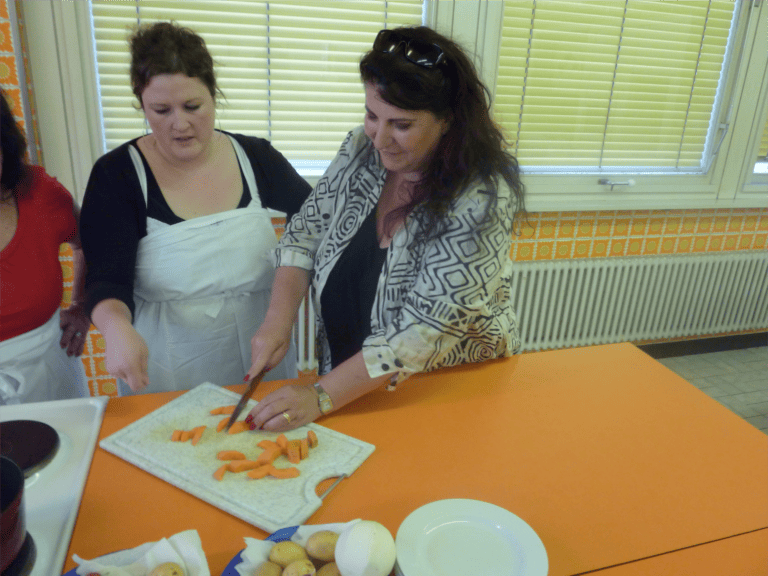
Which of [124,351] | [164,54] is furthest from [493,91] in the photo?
[124,351]

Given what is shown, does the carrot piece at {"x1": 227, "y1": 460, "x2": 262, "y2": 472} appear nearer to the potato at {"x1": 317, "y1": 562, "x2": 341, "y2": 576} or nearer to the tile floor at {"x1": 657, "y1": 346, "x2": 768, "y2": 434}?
the potato at {"x1": 317, "y1": 562, "x2": 341, "y2": 576}

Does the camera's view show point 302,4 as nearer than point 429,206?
No

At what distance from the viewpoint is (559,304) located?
2934 millimetres

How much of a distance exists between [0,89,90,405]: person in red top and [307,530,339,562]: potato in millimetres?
953

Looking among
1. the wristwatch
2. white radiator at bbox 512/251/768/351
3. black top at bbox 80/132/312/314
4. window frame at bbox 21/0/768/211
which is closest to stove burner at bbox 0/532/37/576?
the wristwatch

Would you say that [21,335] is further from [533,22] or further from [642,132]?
A: [642,132]

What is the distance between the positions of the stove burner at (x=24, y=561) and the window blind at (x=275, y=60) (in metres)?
1.78

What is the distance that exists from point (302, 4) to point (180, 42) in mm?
1112

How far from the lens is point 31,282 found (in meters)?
1.26

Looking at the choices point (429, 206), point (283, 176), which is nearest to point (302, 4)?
point (283, 176)

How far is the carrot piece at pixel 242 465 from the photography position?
33.5 inches

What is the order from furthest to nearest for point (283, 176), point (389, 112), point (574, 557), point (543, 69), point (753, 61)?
point (753, 61), point (543, 69), point (283, 176), point (389, 112), point (574, 557)

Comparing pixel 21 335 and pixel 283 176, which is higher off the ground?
pixel 283 176

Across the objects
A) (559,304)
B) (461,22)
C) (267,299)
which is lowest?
(559,304)
